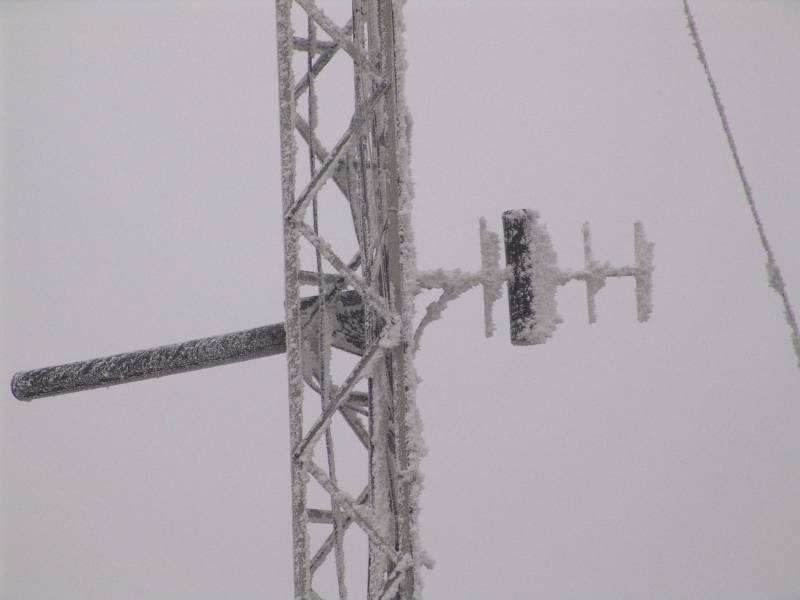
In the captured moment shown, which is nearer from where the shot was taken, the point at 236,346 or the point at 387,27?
the point at 387,27

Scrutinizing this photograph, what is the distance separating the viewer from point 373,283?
3.00 metres

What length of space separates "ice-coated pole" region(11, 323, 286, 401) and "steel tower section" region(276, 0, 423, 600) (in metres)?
0.29

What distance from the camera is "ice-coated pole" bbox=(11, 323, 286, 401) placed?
3.29 m

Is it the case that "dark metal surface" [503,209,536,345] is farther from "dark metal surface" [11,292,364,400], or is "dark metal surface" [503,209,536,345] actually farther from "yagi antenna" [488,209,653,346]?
"dark metal surface" [11,292,364,400]

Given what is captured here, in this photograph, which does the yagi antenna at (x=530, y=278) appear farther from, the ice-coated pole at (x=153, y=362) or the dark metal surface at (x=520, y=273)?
the ice-coated pole at (x=153, y=362)

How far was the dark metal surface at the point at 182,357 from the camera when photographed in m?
3.15

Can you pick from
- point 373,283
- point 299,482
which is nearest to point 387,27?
point 373,283

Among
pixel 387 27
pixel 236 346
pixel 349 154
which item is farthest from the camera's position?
pixel 236 346

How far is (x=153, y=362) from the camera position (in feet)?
11.6

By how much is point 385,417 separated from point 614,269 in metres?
1.25

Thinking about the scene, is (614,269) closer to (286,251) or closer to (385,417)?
(385,417)

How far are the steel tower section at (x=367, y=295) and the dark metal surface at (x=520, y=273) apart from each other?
18.1 inches

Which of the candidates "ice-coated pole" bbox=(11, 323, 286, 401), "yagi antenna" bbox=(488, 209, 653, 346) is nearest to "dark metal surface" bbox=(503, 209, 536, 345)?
"yagi antenna" bbox=(488, 209, 653, 346)

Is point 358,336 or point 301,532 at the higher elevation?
point 358,336
